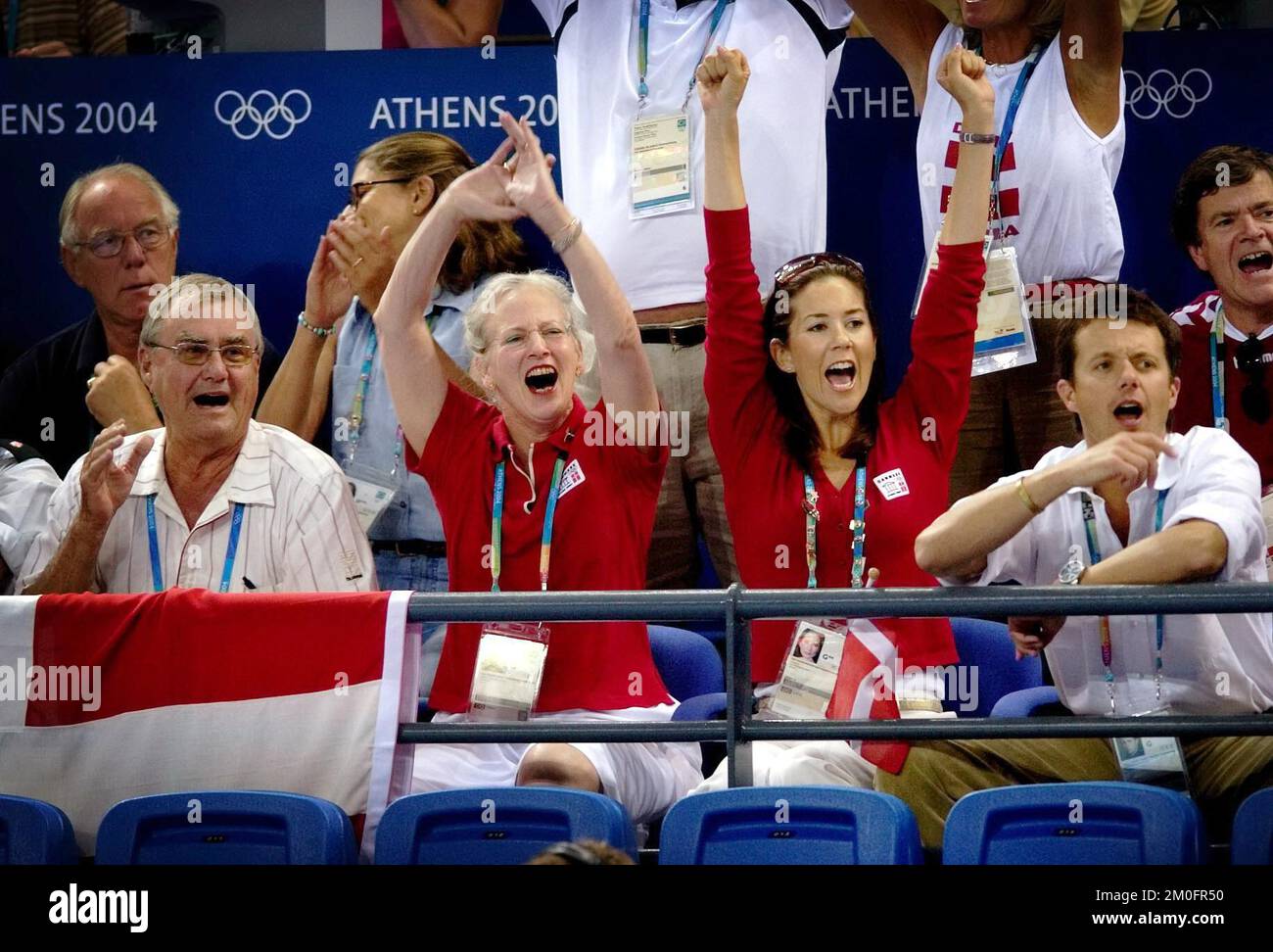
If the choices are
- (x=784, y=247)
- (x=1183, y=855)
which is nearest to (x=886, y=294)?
(x=784, y=247)

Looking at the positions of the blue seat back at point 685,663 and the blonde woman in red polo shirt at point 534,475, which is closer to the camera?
the blonde woman in red polo shirt at point 534,475

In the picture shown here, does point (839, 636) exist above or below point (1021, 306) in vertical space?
below

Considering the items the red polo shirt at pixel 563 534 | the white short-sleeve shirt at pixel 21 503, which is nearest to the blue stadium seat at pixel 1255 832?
the red polo shirt at pixel 563 534

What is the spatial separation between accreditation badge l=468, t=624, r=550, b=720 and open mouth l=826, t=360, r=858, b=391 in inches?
32.7

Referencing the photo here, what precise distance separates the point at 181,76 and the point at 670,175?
1.40 m

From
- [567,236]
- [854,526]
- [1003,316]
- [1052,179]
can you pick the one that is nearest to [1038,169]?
[1052,179]

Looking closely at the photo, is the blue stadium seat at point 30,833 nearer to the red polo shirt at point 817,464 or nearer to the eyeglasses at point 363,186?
the red polo shirt at point 817,464

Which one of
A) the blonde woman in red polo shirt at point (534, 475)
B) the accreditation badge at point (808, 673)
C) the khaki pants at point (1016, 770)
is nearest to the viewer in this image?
the khaki pants at point (1016, 770)

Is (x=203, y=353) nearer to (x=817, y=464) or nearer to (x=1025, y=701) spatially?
(x=817, y=464)

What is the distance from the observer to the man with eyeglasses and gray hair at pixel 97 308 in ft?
13.6

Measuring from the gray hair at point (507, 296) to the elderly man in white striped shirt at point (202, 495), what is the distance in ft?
1.39

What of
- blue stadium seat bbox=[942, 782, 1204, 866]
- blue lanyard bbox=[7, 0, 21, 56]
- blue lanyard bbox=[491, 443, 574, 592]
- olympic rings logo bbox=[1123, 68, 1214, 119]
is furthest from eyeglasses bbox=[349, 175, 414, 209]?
blue stadium seat bbox=[942, 782, 1204, 866]
